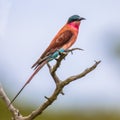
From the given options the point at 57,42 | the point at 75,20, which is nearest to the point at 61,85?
the point at 57,42

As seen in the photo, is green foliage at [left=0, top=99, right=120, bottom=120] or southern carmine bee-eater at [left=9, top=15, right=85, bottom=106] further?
green foliage at [left=0, top=99, right=120, bottom=120]

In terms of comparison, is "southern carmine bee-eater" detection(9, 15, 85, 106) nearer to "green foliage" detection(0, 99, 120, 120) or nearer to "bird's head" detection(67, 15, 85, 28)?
"bird's head" detection(67, 15, 85, 28)

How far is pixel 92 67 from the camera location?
11.9 feet

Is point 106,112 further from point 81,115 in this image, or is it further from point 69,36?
point 69,36

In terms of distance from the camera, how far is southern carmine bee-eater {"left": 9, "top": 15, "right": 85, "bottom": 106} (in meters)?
3.93

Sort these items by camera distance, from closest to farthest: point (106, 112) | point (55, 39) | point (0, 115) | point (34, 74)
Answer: point (34, 74)
point (55, 39)
point (0, 115)
point (106, 112)

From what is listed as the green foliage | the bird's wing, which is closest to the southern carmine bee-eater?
the bird's wing

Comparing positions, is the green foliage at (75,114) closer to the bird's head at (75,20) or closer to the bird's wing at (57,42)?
the bird's head at (75,20)

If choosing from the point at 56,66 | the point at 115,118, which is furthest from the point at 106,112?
the point at 56,66

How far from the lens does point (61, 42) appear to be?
13.8ft

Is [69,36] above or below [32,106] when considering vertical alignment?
above

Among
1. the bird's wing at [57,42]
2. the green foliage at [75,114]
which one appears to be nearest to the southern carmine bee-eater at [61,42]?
the bird's wing at [57,42]

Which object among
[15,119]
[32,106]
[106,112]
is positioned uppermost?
[15,119]

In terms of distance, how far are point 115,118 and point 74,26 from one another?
5.49 metres
